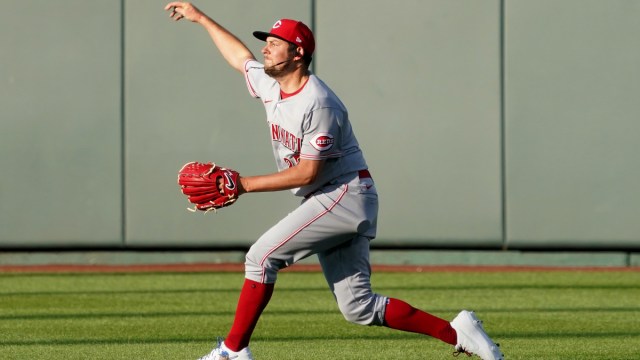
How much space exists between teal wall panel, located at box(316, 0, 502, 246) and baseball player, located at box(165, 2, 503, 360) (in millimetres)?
6147

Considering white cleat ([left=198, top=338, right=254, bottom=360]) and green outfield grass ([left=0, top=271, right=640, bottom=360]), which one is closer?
white cleat ([left=198, top=338, right=254, bottom=360])


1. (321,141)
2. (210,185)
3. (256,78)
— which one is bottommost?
(210,185)

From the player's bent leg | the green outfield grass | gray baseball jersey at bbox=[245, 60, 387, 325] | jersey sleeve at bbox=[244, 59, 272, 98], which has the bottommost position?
the green outfield grass

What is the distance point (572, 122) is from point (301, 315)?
4.56 meters

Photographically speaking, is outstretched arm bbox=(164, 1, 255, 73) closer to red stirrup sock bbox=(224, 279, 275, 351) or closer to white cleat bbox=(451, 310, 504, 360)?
red stirrup sock bbox=(224, 279, 275, 351)

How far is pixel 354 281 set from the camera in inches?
239

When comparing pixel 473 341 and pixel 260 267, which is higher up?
pixel 260 267

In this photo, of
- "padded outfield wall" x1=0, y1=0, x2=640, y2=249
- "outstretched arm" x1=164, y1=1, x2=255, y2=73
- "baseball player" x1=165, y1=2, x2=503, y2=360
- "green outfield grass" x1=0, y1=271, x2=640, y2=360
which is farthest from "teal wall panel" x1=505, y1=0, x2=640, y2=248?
"baseball player" x1=165, y1=2, x2=503, y2=360

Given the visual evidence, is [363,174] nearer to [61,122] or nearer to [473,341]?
[473,341]

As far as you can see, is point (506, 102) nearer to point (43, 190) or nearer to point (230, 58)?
point (43, 190)

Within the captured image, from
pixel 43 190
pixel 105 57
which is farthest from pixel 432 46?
pixel 43 190

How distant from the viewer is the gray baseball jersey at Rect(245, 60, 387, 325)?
5883 mm

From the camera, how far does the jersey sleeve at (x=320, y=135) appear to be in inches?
230

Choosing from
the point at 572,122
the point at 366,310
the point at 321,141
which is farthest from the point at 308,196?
the point at 572,122
